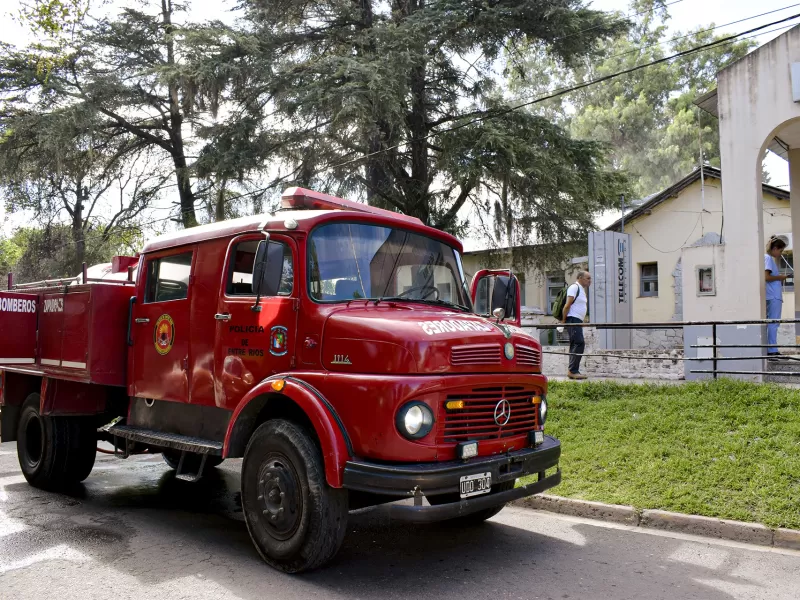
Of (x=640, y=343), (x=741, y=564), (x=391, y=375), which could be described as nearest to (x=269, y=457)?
(x=391, y=375)

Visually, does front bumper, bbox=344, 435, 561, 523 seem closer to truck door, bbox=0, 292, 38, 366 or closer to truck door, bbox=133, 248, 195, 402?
truck door, bbox=133, 248, 195, 402

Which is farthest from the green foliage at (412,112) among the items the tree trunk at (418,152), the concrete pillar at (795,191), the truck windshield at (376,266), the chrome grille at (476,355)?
the chrome grille at (476,355)

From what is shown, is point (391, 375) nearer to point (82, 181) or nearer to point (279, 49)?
point (279, 49)

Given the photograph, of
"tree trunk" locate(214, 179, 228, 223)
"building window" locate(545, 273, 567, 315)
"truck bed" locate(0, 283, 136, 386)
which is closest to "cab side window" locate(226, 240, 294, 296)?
"truck bed" locate(0, 283, 136, 386)

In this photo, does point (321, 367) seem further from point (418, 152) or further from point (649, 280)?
point (649, 280)

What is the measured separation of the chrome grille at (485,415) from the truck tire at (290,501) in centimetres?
88

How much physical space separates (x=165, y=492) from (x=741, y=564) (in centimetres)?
582

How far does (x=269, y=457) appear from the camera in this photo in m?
5.10

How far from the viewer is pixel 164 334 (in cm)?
650

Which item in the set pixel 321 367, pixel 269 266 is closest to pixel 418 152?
pixel 269 266

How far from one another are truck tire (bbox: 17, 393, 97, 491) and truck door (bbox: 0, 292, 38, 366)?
59 cm

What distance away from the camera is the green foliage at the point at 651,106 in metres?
43.7

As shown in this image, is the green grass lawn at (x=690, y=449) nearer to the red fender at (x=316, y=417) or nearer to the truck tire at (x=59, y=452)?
the red fender at (x=316, y=417)

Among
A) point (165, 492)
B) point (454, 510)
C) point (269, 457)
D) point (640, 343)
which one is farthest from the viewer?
point (640, 343)
